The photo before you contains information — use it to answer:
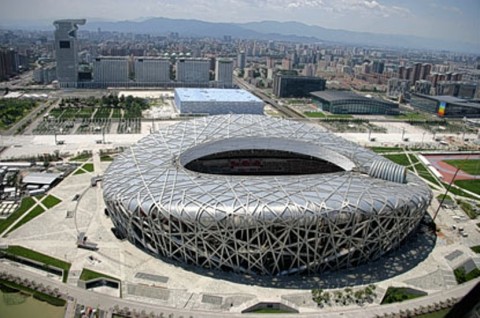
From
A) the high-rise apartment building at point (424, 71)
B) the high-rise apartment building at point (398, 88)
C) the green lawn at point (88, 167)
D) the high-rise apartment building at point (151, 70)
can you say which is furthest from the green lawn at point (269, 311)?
the high-rise apartment building at point (424, 71)

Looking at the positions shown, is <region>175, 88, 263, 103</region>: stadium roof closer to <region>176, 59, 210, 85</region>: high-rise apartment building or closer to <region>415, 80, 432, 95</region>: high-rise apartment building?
<region>176, 59, 210, 85</region>: high-rise apartment building

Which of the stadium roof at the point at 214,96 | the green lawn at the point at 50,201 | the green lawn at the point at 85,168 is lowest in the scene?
the green lawn at the point at 50,201

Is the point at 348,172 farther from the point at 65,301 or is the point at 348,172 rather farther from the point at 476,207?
the point at 65,301

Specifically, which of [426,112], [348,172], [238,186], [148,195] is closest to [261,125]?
[348,172]

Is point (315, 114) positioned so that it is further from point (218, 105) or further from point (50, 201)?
point (50, 201)

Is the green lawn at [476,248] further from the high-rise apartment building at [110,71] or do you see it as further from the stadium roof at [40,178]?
the high-rise apartment building at [110,71]

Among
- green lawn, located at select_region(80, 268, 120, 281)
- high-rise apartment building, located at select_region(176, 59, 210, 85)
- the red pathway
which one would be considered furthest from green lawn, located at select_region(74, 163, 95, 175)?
high-rise apartment building, located at select_region(176, 59, 210, 85)
